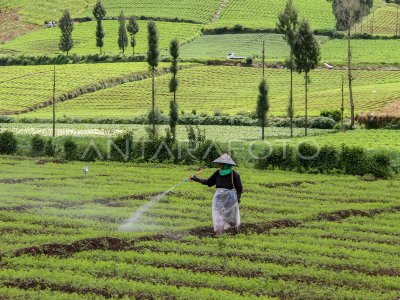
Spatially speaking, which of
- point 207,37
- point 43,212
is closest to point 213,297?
point 43,212

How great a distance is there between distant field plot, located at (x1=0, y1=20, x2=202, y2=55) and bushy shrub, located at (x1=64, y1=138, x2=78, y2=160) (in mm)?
92565

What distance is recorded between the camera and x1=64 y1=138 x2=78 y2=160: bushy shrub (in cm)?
5528

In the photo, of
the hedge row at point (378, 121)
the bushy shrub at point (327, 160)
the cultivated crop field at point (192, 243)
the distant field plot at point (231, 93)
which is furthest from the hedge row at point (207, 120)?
the cultivated crop field at point (192, 243)

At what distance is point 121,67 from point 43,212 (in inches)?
3799

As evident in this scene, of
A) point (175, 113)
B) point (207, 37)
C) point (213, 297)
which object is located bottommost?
point (213, 297)

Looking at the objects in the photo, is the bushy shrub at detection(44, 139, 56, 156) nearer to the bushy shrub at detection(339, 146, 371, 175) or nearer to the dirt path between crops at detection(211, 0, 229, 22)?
the bushy shrub at detection(339, 146, 371, 175)

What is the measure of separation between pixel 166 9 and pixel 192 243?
15865 centimetres

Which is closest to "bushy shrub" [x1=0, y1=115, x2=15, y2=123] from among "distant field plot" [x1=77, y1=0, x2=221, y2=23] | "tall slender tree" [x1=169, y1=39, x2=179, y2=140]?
"tall slender tree" [x1=169, y1=39, x2=179, y2=140]

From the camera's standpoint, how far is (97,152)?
54.6 meters

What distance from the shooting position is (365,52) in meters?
145

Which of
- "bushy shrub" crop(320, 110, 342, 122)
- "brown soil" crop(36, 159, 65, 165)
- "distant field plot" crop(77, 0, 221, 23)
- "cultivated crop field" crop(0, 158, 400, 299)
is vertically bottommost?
Result: "cultivated crop field" crop(0, 158, 400, 299)

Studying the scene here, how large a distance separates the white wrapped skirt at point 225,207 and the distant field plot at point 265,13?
457 ft

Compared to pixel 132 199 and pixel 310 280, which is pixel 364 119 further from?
pixel 310 280

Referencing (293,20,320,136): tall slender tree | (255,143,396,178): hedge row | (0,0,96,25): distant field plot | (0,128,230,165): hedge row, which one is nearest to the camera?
(255,143,396,178): hedge row
